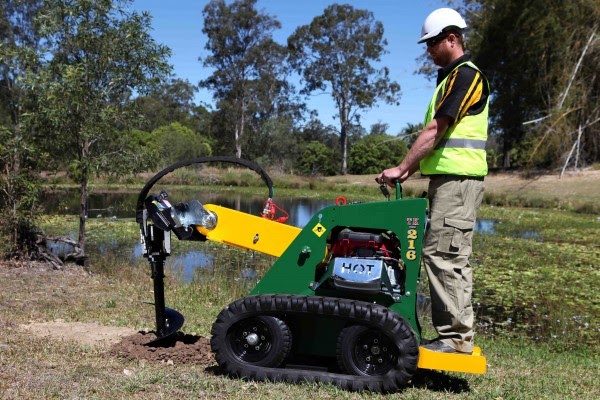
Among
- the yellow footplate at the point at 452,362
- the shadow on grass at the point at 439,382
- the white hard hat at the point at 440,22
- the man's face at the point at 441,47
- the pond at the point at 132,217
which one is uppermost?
the white hard hat at the point at 440,22

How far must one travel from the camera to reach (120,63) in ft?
40.7

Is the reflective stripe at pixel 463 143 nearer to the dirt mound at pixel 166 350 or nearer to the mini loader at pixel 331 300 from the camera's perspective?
the mini loader at pixel 331 300

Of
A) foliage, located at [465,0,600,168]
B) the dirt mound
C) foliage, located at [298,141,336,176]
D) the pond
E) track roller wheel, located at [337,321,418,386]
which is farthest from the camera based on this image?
foliage, located at [298,141,336,176]

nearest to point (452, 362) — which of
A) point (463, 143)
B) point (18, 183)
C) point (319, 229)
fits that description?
point (319, 229)

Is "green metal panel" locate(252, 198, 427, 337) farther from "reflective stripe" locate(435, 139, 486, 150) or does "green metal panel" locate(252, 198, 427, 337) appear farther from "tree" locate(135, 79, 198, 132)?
"tree" locate(135, 79, 198, 132)

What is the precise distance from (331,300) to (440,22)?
1.99 m

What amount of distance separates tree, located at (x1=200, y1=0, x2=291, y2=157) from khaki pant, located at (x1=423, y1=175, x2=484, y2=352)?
174 feet

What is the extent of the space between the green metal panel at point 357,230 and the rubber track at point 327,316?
16 cm

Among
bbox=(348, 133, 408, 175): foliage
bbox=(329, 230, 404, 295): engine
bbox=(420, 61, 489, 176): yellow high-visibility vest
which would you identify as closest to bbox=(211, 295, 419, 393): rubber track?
bbox=(329, 230, 404, 295): engine

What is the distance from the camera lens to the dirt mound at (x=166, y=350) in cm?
505

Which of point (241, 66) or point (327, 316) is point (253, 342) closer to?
point (327, 316)

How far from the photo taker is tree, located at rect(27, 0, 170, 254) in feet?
38.5

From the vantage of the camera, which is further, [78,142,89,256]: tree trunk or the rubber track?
[78,142,89,256]: tree trunk

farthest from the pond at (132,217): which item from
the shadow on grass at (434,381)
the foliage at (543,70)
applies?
the foliage at (543,70)
